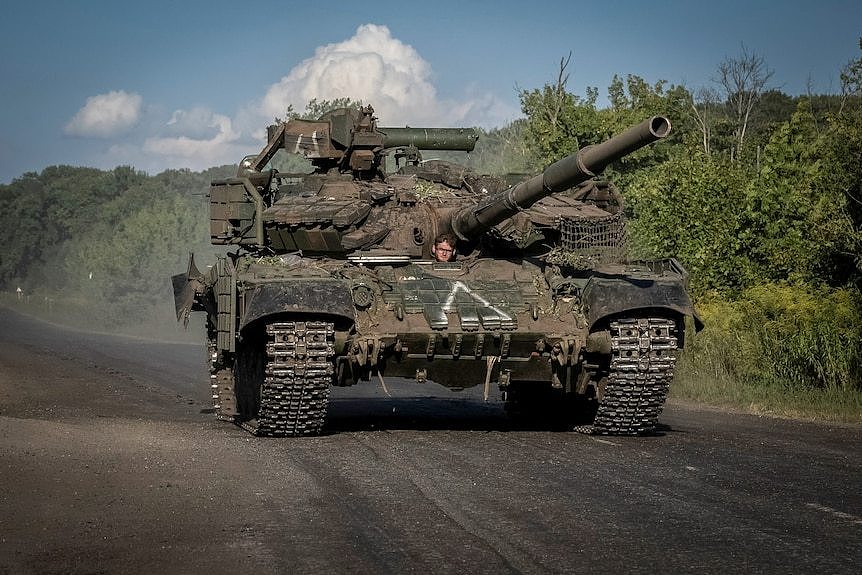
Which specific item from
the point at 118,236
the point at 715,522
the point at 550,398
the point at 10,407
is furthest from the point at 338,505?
the point at 118,236

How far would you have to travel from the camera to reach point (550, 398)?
1731 cm

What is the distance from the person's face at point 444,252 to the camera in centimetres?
1638

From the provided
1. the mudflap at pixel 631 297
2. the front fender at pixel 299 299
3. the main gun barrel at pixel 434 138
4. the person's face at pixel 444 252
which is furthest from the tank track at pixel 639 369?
the main gun barrel at pixel 434 138

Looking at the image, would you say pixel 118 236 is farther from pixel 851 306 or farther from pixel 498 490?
pixel 498 490

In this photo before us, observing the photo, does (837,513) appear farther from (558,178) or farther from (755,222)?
(755,222)

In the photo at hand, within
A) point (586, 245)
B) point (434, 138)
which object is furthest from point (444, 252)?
point (434, 138)

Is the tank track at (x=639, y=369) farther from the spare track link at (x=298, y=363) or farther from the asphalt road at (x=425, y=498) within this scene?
the spare track link at (x=298, y=363)

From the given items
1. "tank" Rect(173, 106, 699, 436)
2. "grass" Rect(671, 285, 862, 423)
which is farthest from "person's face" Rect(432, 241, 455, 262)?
"grass" Rect(671, 285, 862, 423)

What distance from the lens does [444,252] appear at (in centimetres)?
1639

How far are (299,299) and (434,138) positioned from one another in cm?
626

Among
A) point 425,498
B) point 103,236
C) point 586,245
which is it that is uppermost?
point 103,236

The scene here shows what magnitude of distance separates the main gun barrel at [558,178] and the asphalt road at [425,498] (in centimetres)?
233

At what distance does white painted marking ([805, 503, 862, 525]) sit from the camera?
9.36 m

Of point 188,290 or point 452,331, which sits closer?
point 452,331
